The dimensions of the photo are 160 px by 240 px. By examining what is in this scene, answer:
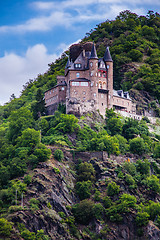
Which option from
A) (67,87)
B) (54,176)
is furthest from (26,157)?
(67,87)

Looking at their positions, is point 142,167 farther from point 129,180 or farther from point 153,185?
point 129,180

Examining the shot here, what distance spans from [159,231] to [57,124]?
2848 centimetres

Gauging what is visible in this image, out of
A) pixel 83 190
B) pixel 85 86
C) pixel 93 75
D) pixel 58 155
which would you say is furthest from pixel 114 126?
pixel 83 190

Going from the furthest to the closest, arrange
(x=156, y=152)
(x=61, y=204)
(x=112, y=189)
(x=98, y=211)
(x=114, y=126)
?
(x=114, y=126) → (x=156, y=152) → (x=112, y=189) → (x=98, y=211) → (x=61, y=204)

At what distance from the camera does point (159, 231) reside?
77.1 meters

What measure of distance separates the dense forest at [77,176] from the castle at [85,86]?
7.06 ft

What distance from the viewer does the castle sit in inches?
3841

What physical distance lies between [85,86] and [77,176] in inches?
818

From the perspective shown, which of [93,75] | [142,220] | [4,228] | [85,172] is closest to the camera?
[4,228]

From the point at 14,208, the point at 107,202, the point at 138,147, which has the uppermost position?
the point at 138,147

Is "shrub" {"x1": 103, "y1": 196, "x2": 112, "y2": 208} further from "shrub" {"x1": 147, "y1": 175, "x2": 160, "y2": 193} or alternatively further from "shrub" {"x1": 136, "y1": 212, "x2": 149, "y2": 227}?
"shrub" {"x1": 147, "y1": 175, "x2": 160, "y2": 193}

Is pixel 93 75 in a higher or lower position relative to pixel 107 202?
higher

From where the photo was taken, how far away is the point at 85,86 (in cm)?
9838

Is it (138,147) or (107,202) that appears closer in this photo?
(107,202)
